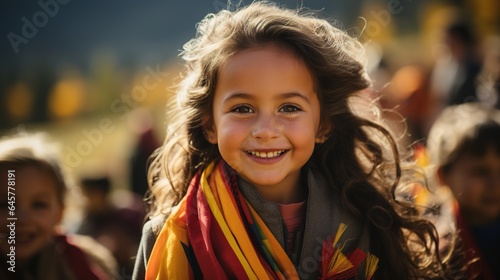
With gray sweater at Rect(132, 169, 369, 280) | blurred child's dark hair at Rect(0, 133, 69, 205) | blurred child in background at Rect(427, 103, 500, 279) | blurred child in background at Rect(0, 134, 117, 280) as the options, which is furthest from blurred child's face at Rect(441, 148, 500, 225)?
blurred child's dark hair at Rect(0, 133, 69, 205)

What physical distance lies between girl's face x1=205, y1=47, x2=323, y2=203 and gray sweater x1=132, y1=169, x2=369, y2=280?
0.11 metres

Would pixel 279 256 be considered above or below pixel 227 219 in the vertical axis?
below

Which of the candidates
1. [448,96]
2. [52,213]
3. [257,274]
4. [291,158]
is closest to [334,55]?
[291,158]

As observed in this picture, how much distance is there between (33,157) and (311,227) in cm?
136

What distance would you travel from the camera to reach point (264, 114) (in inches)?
100

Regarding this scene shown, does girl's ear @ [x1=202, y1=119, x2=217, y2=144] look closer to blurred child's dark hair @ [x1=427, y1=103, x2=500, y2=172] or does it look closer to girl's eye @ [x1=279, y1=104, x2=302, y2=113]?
girl's eye @ [x1=279, y1=104, x2=302, y2=113]

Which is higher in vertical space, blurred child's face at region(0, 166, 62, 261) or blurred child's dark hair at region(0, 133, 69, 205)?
blurred child's dark hair at region(0, 133, 69, 205)

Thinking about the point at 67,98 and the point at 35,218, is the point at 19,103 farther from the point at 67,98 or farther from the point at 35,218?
the point at 35,218

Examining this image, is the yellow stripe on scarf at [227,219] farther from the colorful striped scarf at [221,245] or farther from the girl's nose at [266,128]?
the girl's nose at [266,128]

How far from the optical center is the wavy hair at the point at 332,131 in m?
2.70

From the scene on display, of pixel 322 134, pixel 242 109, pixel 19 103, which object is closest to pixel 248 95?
pixel 242 109

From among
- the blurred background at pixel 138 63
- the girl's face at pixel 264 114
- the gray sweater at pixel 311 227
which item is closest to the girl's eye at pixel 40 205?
the gray sweater at pixel 311 227

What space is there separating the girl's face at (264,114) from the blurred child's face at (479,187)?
1.16m

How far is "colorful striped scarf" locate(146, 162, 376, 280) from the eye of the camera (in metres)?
2.49
